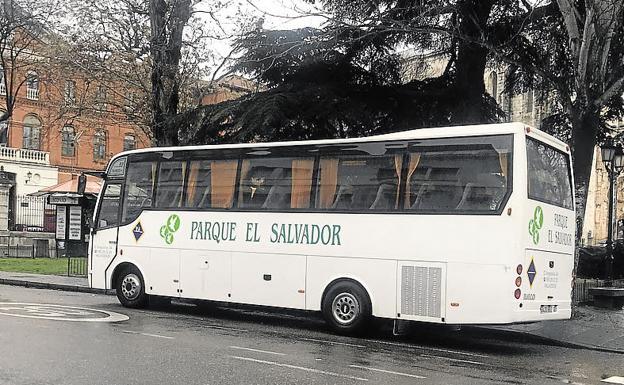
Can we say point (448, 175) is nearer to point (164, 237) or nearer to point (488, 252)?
point (488, 252)

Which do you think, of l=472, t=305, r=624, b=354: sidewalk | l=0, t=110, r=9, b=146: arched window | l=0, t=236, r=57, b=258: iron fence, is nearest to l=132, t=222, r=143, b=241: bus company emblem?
l=472, t=305, r=624, b=354: sidewalk

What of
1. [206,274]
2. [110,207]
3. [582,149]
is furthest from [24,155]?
[582,149]

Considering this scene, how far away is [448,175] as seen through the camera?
12711 mm

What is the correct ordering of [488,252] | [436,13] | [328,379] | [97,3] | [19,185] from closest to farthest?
[328,379] → [488,252] → [436,13] → [97,3] → [19,185]

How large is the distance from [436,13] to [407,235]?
303 inches

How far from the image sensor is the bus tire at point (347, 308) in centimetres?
1332

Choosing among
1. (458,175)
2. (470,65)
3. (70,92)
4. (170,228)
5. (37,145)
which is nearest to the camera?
(458,175)

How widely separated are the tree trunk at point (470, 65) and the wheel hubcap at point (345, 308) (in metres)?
8.55

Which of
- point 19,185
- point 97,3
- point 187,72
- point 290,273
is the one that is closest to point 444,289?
point 290,273

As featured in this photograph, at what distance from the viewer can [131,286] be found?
54.5ft

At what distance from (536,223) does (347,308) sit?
11.9ft

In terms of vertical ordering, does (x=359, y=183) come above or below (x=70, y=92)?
below

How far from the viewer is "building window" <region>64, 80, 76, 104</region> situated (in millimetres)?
25109

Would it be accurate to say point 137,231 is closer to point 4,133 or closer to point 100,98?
point 100,98
